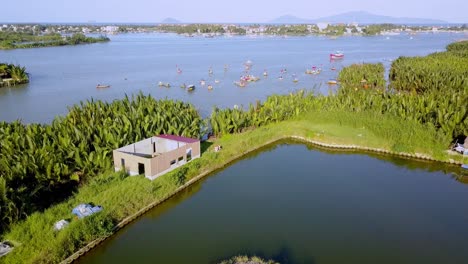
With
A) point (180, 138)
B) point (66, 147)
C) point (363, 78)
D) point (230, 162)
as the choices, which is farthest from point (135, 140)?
point (363, 78)

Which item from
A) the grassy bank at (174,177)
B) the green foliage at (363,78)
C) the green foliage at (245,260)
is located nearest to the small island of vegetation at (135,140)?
the grassy bank at (174,177)

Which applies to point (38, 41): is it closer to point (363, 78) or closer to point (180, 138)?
point (363, 78)

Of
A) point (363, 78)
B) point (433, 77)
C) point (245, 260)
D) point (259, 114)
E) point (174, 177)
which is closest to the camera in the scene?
point (245, 260)

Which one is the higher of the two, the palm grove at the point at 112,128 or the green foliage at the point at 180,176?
the palm grove at the point at 112,128

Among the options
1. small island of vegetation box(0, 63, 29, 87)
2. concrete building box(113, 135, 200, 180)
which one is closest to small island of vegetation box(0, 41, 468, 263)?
concrete building box(113, 135, 200, 180)

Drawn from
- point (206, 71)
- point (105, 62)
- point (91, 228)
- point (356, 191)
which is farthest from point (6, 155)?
point (105, 62)

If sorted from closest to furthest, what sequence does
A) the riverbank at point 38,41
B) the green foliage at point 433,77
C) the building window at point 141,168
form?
the building window at point 141,168, the green foliage at point 433,77, the riverbank at point 38,41

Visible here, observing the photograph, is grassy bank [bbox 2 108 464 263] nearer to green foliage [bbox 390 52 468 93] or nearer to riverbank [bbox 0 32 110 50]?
green foliage [bbox 390 52 468 93]

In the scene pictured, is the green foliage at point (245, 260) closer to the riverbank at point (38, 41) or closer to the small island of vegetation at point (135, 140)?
the small island of vegetation at point (135, 140)
